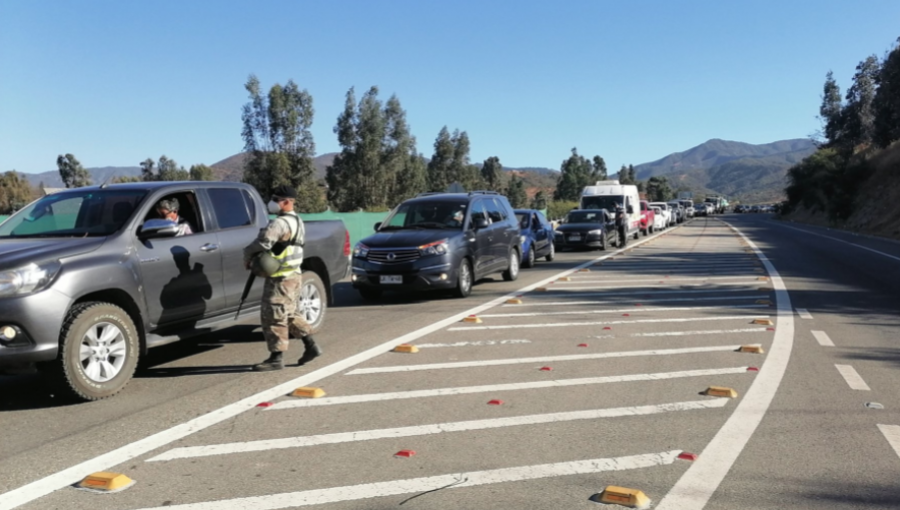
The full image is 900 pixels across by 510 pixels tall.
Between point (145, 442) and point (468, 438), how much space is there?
6.93 ft

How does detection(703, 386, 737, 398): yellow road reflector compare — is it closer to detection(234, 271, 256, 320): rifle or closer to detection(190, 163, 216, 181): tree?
detection(234, 271, 256, 320): rifle

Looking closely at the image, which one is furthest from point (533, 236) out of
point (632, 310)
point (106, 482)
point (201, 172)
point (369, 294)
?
point (201, 172)

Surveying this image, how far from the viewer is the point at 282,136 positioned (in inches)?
2229

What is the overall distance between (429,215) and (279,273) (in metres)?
6.49

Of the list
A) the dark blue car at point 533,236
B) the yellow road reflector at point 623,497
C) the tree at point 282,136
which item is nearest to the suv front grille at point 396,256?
the dark blue car at point 533,236

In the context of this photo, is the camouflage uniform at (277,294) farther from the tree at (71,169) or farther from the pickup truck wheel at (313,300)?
the tree at (71,169)

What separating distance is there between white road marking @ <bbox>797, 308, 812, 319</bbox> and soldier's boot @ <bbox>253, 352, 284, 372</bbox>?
7056 mm

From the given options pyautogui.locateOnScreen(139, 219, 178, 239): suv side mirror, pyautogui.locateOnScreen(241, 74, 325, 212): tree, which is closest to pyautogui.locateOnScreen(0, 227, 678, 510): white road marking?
pyautogui.locateOnScreen(139, 219, 178, 239): suv side mirror

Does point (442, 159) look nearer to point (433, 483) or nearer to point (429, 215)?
point (429, 215)

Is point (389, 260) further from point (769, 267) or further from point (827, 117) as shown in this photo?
point (827, 117)

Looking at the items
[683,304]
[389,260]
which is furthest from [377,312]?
[683,304]

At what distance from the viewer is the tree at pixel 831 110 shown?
70.7 meters

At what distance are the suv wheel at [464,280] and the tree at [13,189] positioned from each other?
79.4 meters

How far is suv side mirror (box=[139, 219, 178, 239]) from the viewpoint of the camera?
6.59 m
